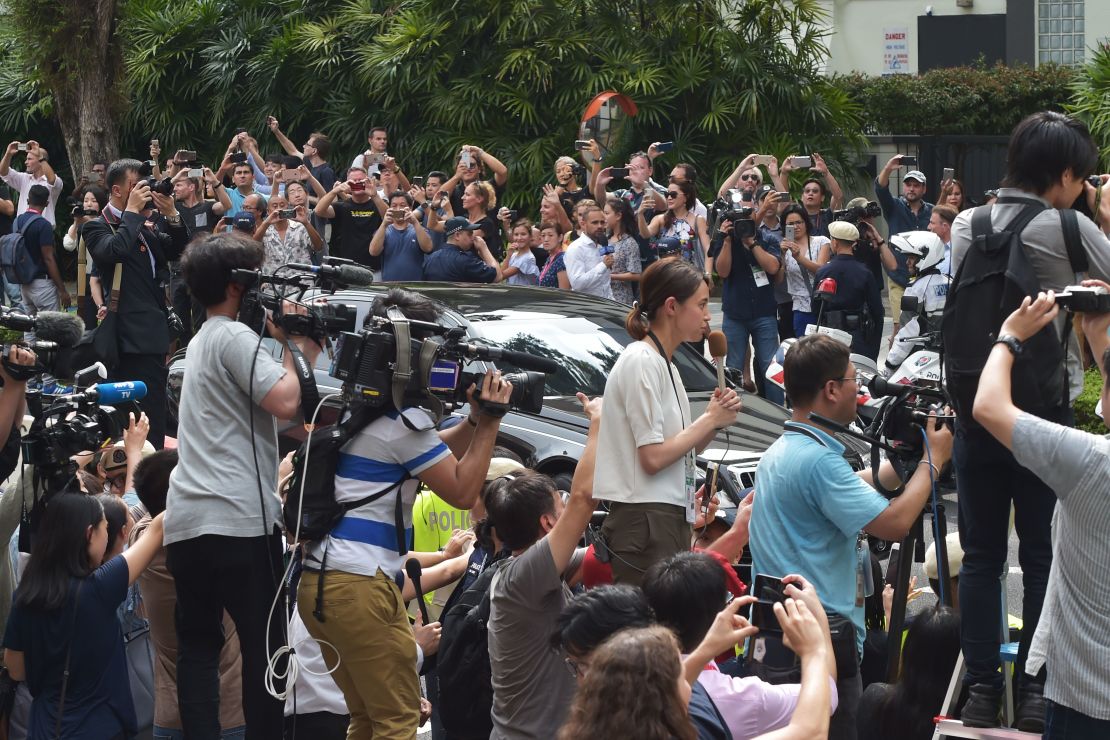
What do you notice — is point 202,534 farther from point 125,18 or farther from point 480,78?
point 125,18

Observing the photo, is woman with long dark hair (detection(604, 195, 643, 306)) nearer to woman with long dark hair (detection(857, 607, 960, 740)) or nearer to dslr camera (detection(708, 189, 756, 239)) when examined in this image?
dslr camera (detection(708, 189, 756, 239))

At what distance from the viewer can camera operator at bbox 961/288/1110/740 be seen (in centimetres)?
393

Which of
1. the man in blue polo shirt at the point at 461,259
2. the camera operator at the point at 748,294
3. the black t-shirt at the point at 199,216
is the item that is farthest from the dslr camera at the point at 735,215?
the black t-shirt at the point at 199,216

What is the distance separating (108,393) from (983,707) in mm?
3667

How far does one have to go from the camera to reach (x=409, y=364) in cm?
495

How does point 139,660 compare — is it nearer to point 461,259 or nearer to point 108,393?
point 108,393

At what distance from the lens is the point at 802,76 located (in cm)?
2234

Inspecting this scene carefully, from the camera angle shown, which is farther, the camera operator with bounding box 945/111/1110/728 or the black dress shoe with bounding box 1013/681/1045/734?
the camera operator with bounding box 945/111/1110/728

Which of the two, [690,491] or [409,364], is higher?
[409,364]

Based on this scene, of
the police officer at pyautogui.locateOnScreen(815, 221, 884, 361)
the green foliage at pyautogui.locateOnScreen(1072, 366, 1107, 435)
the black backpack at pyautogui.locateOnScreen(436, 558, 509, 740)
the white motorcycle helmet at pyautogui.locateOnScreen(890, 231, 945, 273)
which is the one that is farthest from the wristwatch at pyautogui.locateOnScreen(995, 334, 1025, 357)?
the police officer at pyautogui.locateOnScreen(815, 221, 884, 361)

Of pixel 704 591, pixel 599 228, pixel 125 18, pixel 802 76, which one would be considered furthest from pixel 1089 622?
pixel 125 18

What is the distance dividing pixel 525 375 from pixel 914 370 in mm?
5457

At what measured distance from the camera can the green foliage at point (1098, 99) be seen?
17.1 m

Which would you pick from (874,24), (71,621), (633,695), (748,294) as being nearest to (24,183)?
(748,294)
